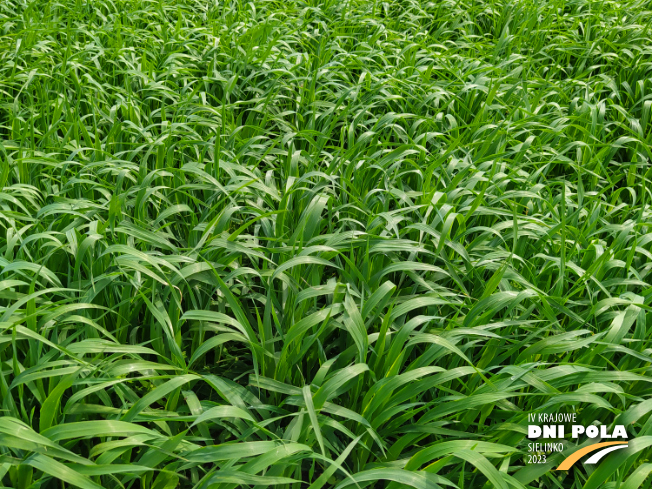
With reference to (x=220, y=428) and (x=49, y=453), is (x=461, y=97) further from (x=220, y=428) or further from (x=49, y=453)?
(x=49, y=453)

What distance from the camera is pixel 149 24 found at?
3516 mm

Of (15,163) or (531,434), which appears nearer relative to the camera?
(531,434)

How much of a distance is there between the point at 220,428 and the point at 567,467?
2.76 feet

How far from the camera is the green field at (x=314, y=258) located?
130cm

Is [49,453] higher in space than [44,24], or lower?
lower

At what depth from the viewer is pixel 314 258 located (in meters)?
1.62

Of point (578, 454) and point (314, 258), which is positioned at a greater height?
point (314, 258)

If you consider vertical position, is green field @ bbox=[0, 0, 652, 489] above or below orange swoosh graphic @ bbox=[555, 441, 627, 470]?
above

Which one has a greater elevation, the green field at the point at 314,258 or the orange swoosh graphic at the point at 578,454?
the green field at the point at 314,258

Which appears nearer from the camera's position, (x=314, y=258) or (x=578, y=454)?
(x=578, y=454)

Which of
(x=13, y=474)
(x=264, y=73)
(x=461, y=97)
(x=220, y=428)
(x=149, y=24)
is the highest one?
(x=149, y=24)

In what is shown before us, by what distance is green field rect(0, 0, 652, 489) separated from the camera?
1298 millimetres

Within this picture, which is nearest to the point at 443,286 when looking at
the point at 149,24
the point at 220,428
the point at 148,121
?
the point at 220,428

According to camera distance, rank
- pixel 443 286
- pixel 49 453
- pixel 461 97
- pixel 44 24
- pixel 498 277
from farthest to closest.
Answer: pixel 44 24 → pixel 461 97 → pixel 443 286 → pixel 498 277 → pixel 49 453
